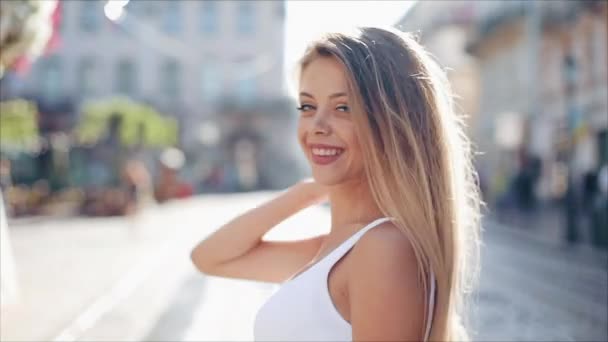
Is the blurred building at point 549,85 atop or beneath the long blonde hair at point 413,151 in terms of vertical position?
beneath

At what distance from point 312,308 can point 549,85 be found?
2785cm

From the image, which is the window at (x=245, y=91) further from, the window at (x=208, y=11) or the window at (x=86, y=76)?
the window at (x=208, y=11)

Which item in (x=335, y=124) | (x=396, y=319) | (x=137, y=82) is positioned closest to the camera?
(x=396, y=319)

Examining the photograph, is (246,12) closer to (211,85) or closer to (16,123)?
(16,123)

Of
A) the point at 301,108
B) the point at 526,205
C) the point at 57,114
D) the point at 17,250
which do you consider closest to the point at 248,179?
the point at 57,114

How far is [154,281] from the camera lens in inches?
246

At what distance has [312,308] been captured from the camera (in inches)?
74.5

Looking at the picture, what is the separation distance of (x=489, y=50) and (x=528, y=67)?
23.4 feet

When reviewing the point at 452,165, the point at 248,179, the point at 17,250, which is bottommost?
the point at 248,179

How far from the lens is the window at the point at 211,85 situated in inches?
1897

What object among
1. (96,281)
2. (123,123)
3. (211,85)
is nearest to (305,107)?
(96,281)

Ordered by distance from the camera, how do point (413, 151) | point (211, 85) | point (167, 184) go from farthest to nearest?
point (211, 85), point (167, 184), point (413, 151)

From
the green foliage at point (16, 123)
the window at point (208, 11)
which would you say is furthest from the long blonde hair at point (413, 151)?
the green foliage at point (16, 123)

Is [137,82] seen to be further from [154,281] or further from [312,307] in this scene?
[312,307]
